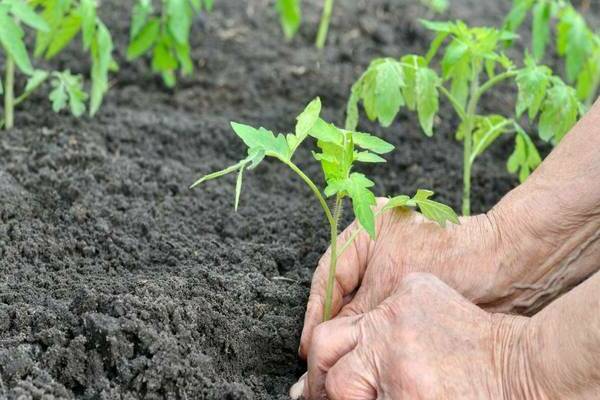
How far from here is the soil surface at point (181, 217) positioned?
2062mm

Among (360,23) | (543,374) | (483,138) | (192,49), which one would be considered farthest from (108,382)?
(360,23)

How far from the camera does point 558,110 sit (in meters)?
2.60

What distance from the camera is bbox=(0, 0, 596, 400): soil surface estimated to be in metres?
2.06

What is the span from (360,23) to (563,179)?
217cm

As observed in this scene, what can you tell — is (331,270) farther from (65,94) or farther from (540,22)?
(540,22)

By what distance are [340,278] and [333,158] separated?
392 mm

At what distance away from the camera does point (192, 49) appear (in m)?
3.99

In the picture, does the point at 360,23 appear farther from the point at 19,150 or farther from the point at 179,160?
the point at 19,150

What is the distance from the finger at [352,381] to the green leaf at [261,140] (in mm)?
468

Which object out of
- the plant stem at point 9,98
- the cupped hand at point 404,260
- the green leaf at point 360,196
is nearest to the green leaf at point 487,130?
the cupped hand at point 404,260

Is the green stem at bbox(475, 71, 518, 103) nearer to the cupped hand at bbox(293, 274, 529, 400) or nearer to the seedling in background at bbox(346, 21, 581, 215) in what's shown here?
the seedling in background at bbox(346, 21, 581, 215)

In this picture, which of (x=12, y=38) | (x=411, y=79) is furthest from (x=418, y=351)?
(x=12, y=38)

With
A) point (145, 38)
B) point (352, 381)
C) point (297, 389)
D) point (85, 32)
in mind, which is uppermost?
point (85, 32)

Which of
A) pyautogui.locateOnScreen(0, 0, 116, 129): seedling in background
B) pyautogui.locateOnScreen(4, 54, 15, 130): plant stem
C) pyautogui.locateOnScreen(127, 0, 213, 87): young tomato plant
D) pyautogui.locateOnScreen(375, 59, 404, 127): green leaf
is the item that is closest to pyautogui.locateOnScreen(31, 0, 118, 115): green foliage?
pyautogui.locateOnScreen(0, 0, 116, 129): seedling in background
